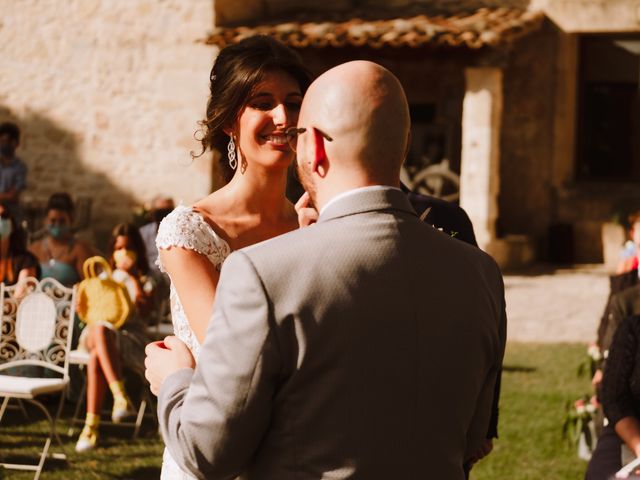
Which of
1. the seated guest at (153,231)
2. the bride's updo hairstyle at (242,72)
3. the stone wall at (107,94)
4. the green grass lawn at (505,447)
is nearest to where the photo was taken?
the bride's updo hairstyle at (242,72)

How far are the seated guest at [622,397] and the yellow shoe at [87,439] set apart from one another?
3.17 m

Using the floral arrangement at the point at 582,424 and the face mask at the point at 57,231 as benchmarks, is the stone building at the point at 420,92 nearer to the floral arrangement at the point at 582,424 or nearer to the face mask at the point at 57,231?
the face mask at the point at 57,231

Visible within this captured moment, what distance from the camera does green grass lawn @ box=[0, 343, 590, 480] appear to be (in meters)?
6.26

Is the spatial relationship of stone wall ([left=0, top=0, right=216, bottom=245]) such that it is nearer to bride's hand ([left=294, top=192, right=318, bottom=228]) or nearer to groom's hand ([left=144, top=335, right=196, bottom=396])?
bride's hand ([left=294, top=192, right=318, bottom=228])

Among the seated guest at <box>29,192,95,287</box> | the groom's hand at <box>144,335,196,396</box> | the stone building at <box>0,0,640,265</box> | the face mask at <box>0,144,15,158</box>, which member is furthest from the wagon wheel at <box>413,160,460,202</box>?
the groom's hand at <box>144,335,196,396</box>

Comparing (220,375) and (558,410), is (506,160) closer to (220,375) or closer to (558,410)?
(558,410)

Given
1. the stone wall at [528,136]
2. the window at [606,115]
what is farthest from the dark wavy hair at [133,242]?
the window at [606,115]

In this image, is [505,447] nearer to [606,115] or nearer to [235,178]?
[235,178]

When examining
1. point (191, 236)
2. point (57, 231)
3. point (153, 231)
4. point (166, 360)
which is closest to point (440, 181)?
point (153, 231)

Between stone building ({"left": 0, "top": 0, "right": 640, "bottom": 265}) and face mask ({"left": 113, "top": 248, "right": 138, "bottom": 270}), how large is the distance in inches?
256

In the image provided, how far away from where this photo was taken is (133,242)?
816 centimetres

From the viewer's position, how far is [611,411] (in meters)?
4.64

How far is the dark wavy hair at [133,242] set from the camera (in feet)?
26.5

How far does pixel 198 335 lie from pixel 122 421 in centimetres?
519
